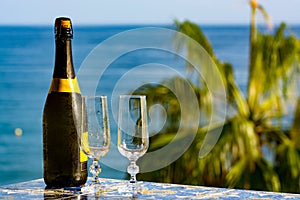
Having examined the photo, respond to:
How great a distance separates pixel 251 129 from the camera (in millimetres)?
4602

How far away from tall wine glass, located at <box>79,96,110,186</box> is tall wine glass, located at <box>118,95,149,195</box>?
0.14 ft

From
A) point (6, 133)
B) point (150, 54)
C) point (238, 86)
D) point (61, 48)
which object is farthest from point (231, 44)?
point (61, 48)

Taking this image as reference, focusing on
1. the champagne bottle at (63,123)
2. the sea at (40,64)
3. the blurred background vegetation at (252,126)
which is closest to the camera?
the champagne bottle at (63,123)

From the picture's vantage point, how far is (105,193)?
154 cm

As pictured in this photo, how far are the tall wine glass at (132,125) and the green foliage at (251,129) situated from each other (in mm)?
2985

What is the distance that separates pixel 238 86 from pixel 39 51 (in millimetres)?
2080

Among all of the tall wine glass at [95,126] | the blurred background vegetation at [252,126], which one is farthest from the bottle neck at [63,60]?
the blurred background vegetation at [252,126]

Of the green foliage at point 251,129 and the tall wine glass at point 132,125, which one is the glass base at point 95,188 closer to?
the tall wine glass at point 132,125

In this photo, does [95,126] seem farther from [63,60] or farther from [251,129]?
[251,129]

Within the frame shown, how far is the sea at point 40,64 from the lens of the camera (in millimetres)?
5477

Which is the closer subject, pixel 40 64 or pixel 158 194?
pixel 158 194

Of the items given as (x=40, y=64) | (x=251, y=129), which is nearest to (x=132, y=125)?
(x=251, y=129)

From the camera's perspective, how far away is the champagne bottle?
160 cm

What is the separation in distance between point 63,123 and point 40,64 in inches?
192
